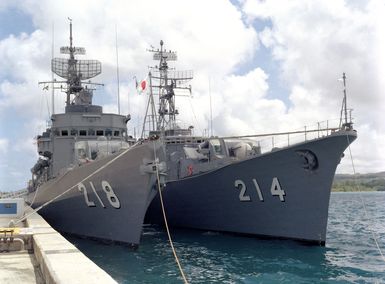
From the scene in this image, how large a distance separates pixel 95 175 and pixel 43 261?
20.5ft

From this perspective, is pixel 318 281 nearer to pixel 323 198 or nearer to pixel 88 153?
pixel 323 198

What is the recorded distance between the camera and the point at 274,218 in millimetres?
12828

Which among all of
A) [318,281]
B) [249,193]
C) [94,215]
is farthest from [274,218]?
[94,215]

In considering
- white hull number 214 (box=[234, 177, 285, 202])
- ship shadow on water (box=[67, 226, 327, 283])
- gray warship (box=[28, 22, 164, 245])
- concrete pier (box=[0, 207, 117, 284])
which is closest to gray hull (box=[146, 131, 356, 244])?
white hull number 214 (box=[234, 177, 285, 202])

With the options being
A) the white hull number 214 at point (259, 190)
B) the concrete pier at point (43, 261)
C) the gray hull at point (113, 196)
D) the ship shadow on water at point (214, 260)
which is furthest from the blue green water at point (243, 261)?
the concrete pier at point (43, 261)

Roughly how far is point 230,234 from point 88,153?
547 cm

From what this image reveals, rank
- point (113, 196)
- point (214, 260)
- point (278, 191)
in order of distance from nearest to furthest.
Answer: point (214, 260), point (113, 196), point (278, 191)

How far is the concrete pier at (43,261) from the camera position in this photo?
4.05 metres

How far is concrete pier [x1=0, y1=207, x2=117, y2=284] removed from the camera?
13.3 ft

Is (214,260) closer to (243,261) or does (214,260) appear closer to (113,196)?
(243,261)

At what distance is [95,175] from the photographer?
11.4m

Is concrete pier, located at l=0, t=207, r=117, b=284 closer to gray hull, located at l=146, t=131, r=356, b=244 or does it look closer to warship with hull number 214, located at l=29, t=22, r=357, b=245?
warship with hull number 214, located at l=29, t=22, r=357, b=245

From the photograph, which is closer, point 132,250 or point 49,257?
point 49,257

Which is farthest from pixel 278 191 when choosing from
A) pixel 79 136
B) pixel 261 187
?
pixel 79 136
